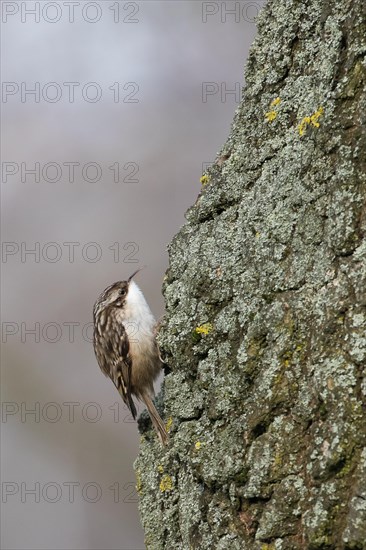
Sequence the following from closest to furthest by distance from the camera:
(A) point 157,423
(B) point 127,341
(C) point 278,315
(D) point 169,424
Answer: (C) point 278,315
(D) point 169,424
(A) point 157,423
(B) point 127,341

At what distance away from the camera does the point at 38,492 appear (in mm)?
6184

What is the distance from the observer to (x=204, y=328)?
8.12 feet

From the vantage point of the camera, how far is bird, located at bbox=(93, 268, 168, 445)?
12.6 ft

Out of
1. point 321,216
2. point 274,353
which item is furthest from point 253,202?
point 274,353

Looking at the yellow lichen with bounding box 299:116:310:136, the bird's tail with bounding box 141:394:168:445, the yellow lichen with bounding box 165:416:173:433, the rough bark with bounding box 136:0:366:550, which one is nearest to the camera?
the rough bark with bounding box 136:0:366:550

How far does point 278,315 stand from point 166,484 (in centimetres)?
76

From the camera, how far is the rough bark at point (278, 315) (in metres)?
2.06

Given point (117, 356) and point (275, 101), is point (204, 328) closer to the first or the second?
point (275, 101)

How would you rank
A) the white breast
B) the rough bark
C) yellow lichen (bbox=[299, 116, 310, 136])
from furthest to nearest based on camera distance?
the white breast, yellow lichen (bbox=[299, 116, 310, 136]), the rough bark

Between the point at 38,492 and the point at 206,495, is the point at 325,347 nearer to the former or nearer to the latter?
the point at 206,495

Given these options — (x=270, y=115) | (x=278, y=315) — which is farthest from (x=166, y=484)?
(x=270, y=115)

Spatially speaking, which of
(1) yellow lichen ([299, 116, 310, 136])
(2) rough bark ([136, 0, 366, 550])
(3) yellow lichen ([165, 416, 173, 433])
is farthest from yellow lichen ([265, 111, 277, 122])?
(3) yellow lichen ([165, 416, 173, 433])

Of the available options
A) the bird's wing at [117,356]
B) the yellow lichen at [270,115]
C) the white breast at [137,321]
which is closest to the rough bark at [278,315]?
the yellow lichen at [270,115]

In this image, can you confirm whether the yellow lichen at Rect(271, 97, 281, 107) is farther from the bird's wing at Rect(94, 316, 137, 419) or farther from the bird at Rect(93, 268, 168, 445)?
the bird's wing at Rect(94, 316, 137, 419)
